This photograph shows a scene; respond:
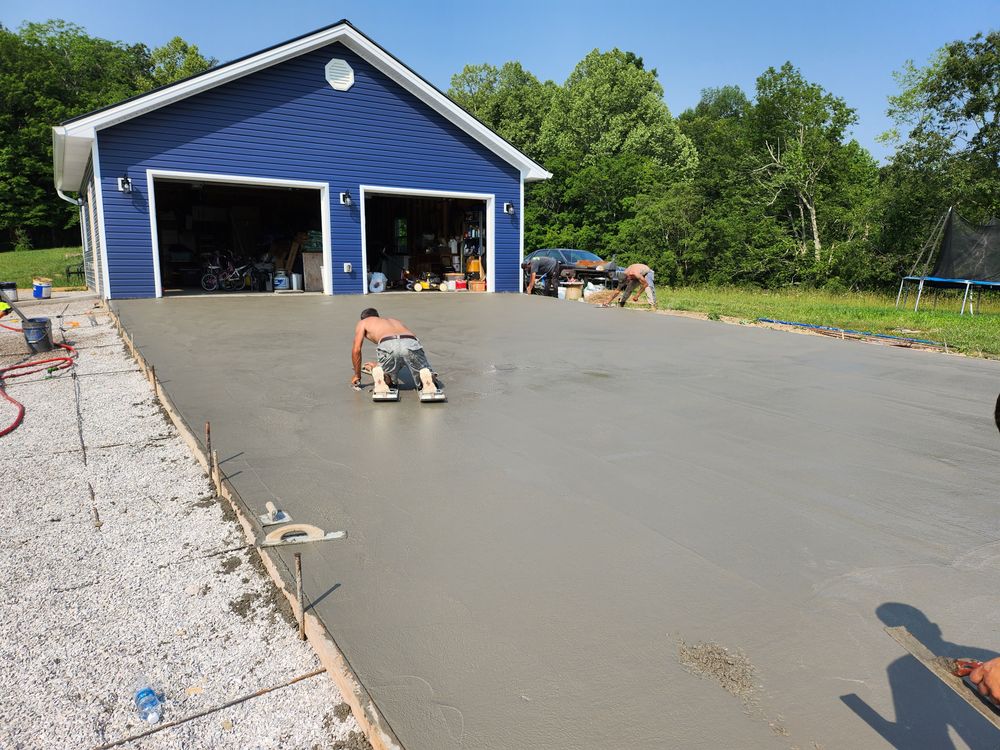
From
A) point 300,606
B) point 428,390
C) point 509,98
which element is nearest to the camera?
point 300,606

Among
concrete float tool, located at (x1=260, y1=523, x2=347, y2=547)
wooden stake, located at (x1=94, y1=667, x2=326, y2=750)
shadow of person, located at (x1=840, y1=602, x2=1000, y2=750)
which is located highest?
concrete float tool, located at (x1=260, y1=523, x2=347, y2=547)

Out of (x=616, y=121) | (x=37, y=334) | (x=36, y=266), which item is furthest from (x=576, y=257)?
(x=616, y=121)

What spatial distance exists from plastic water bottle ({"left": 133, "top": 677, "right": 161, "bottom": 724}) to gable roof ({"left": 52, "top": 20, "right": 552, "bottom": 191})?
41.0ft

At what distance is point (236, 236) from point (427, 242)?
19.0 feet

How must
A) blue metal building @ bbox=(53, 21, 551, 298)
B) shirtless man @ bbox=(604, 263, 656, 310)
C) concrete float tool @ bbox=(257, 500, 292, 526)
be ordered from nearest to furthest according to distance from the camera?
concrete float tool @ bbox=(257, 500, 292, 526) → blue metal building @ bbox=(53, 21, 551, 298) → shirtless man @ bbox=(604, 263, 656, 310)

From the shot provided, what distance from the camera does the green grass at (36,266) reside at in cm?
1986

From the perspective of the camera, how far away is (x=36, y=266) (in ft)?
77.5

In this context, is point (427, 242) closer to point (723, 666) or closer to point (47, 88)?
point (723, 666)

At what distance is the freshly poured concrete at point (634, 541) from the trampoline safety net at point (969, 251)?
31.2 feet

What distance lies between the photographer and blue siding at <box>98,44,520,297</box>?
1240cm

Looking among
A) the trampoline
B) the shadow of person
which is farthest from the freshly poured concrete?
the trampoline

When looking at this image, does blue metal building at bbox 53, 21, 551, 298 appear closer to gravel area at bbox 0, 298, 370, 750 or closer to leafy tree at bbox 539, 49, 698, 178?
gravel area at bbox 0, 298, 370, 750

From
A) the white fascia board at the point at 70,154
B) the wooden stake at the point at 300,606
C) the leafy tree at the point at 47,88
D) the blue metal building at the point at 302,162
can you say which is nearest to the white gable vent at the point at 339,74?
the blue metal building at the point at 302,162

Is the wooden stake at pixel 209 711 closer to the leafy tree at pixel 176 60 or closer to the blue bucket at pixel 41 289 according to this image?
the blue bucket at pixel 41 289
